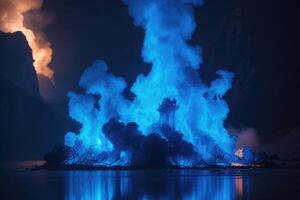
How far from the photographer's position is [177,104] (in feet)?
376

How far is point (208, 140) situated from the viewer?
113562 millimetres

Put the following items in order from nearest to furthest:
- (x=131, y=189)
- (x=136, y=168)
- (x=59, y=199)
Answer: (x=59, y=199)
(x=131, y=189)
(x=136, y=168)

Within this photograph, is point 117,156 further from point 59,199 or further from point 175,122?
point 59,199

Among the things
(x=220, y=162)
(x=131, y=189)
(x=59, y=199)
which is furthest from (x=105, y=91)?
(x=59, y=199)

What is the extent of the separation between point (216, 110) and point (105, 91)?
22.0m

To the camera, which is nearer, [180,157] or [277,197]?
[277,197]

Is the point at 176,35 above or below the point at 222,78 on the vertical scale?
above

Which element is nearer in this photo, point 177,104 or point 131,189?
point 131,189

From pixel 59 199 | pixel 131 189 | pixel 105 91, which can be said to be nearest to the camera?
pixel 59 199

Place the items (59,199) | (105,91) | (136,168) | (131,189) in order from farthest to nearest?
1. (105,91)
2. (136,168)
3. (131,189)
4. (59,199)

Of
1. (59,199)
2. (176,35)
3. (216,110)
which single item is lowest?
(59,199)

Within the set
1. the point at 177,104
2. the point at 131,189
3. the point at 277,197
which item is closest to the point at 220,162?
the point at 177,104

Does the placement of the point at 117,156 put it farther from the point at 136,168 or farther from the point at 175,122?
the point at 175,122

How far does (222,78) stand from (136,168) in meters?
23.9
